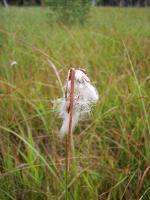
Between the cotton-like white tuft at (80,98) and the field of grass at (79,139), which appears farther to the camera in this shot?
the field of grass at (79,139)

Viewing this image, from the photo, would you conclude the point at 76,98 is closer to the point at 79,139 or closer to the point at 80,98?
the point at 80,98

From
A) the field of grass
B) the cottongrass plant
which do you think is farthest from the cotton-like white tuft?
the field of grass

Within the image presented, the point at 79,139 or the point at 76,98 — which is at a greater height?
the point at 76,98

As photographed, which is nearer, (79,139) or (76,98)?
(76,98)

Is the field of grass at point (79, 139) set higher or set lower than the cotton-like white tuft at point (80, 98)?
lower

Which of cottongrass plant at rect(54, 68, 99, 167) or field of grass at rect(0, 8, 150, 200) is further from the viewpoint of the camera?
field of grass at rect(0, 8, 150, 200)

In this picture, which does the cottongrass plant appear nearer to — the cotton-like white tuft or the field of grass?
the cotton-like white tuft

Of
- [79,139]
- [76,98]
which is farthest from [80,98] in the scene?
[79,139]

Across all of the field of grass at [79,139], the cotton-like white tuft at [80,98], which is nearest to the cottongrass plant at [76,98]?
the cotton-like white tuft at [80,98]

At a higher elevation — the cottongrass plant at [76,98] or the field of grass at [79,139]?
the cottongrass plant at [76,98]

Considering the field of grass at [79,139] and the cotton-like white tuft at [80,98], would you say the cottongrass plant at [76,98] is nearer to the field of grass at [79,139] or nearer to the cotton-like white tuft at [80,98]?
the cotton-like white tuft at [80,98]

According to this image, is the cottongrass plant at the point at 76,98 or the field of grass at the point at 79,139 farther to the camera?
the field of grass at the point at 79,139
